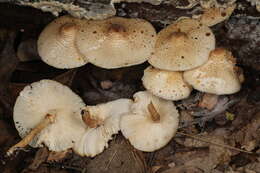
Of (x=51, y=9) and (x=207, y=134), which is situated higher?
(x=51, y=9)

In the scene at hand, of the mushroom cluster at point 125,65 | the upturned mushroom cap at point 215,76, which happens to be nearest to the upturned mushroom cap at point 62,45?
the mushroom cluster at point 125,65

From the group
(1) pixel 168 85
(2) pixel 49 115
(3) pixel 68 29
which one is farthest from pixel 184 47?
(2) pixel 49 115

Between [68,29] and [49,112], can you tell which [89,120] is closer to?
[49,112]

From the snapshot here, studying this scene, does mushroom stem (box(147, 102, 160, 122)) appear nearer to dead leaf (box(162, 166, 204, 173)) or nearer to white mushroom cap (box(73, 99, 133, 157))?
white mushroom cap (box(73, 99, 133, 157))

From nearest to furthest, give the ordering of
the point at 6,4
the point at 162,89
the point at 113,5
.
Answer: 1. the point at 113,5
2. the point at 162,89
3. the point at 6,4

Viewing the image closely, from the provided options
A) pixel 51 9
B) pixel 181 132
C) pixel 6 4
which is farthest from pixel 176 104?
pixel 6 4

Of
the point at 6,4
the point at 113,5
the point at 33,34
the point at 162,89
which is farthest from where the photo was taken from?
the point at 33,34

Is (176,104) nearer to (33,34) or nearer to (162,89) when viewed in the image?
(162,89)

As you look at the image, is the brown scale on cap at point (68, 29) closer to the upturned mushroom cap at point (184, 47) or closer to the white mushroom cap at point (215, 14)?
the upturned mushroom cap at point (184, 47)
